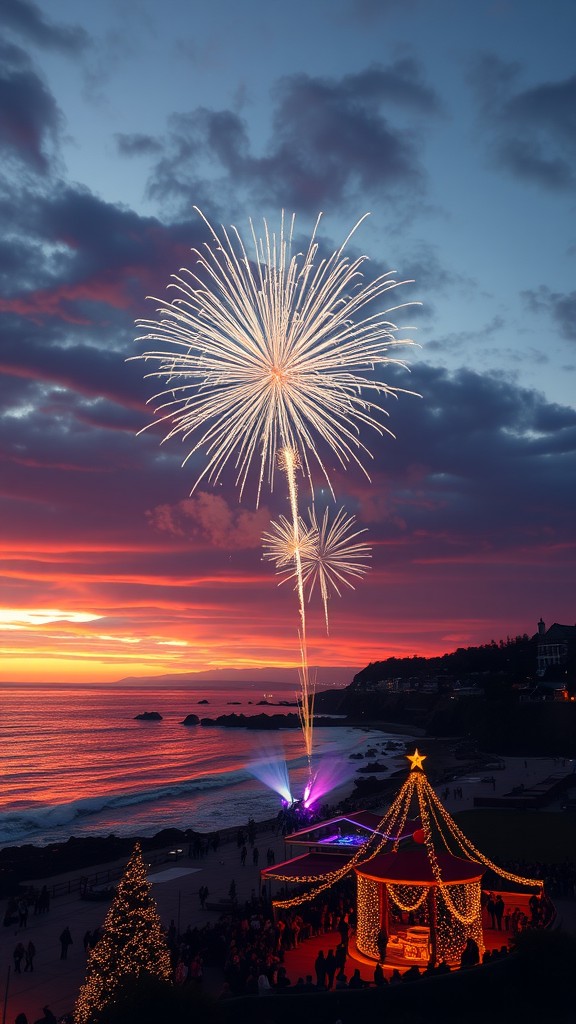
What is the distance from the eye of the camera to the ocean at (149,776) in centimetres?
5691

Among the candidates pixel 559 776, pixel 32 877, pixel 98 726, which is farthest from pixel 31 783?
pixel 98 726

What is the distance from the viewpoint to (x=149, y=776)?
83562 millimetres

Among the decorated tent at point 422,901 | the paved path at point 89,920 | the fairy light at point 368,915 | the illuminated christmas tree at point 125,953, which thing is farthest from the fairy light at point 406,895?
the illuminated christmas tree at point 125,953

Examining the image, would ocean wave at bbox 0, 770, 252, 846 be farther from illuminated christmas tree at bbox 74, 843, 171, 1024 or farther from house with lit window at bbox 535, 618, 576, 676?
house with lit window at bbox 535, 618, 576, 676

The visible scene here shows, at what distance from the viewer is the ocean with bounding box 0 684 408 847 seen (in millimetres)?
56906

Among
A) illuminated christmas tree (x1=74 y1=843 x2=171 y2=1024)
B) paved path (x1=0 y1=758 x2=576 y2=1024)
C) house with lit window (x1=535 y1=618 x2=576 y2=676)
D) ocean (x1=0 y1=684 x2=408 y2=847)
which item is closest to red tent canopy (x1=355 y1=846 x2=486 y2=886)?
paved path (x1=0 y1=758 x2=576 y2=1024)

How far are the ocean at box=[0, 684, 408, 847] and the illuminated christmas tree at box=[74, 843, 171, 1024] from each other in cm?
3918

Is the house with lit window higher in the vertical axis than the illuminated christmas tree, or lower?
higher

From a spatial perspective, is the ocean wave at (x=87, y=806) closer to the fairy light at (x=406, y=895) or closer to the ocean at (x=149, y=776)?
the ocean at (x=149, y=776)

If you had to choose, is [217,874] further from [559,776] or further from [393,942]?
[559,776]

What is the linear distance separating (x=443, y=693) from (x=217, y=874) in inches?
4897

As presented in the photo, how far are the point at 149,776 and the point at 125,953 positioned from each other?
7330cm

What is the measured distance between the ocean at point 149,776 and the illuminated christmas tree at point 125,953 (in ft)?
129

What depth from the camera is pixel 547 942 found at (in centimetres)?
1725
